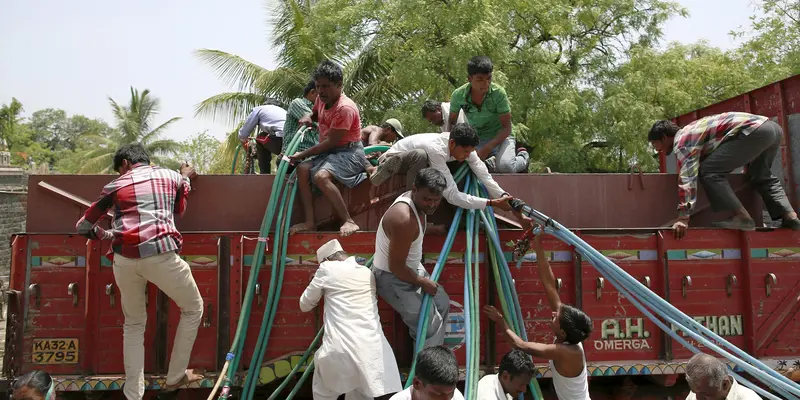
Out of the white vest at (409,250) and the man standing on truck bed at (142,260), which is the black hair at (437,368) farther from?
the man standing on truck bed at (142,260)

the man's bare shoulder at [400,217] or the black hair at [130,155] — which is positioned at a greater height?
the black hair at [130,155]

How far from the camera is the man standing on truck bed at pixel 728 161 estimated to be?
4.30 metres

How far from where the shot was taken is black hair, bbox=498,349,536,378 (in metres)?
3.29

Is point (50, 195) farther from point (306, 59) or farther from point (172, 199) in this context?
point (306, 59)

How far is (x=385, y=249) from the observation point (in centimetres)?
361

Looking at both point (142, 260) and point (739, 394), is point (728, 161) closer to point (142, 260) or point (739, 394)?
point (739, 394)

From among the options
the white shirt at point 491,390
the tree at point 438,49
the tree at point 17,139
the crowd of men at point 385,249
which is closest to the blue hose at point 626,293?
the crowd of men at point 385,249

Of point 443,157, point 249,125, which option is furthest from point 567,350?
point 249,125

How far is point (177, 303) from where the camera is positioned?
365 cm

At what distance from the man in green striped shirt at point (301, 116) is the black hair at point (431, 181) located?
1.28m

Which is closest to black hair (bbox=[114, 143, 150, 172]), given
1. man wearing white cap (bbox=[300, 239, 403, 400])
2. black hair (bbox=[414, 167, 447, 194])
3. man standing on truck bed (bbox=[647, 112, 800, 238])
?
man wearing white cap (bbox=[300, 239, 403, 400])

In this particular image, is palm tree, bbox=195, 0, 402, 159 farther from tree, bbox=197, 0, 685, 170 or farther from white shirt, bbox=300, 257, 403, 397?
white shirt, bbox=300, 257, 403, 397

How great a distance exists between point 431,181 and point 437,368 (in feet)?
3.83

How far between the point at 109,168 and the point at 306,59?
12.4m
